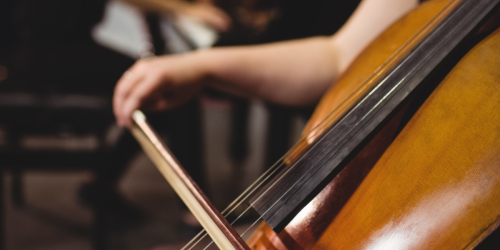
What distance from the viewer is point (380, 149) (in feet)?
0.86

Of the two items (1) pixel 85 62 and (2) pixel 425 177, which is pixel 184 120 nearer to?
(1) pixel 85 62

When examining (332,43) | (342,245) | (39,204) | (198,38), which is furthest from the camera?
(39,204)

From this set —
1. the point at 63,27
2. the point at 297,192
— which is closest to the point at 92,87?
the point at 63,27

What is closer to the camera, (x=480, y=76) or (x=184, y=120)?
(x=480, y=76)

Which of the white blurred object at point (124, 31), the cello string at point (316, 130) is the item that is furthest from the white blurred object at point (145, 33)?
the cello string at point (316, 130)

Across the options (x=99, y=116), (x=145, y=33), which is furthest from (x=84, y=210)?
(x=145, y=33)

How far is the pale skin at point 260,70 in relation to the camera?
0.43m

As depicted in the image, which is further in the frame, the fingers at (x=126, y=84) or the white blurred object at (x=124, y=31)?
the white blurred object at (x=124, y=31)

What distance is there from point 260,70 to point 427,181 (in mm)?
324

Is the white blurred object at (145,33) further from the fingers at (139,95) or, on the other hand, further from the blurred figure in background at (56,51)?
the fingers at (139,95)

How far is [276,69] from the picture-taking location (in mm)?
504

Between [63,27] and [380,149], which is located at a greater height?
[63,27]

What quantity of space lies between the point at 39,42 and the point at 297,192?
0.81 m

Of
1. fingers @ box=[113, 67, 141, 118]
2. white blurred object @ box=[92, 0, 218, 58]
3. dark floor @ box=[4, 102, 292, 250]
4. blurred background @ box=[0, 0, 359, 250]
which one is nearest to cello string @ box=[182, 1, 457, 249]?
blurred background @ box=[0, 0, 359, 250]
